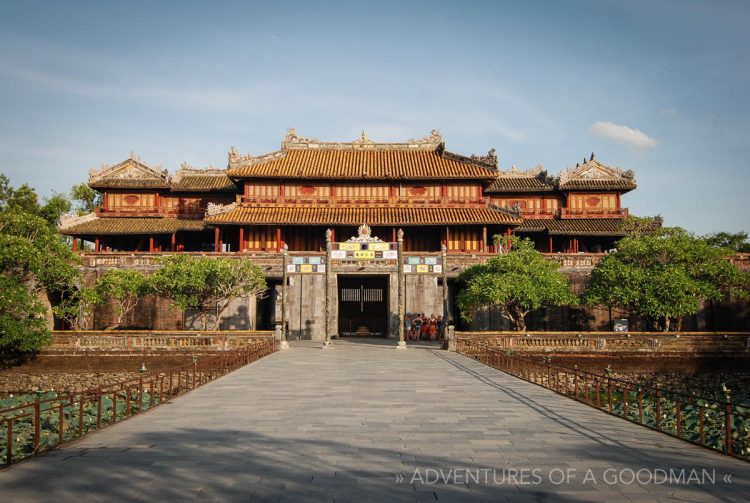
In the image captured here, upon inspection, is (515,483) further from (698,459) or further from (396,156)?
(396,156)

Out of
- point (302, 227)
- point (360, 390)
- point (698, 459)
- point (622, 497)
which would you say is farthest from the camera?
point (302, 227)

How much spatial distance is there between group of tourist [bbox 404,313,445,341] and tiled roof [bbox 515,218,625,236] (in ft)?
38.3

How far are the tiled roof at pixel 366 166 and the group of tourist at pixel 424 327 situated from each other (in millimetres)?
11677

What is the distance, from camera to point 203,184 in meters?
48.0

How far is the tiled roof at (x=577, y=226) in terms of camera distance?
44219mm

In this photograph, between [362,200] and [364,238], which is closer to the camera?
[364,238]

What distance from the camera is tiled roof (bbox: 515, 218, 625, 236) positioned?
44219 mm

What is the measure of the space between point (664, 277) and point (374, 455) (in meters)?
25.7

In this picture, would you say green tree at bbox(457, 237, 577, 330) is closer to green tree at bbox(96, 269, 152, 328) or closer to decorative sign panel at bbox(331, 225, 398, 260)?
decorative sign panel at bbox(331, 225, 398, 260)

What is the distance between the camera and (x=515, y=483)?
781 cm

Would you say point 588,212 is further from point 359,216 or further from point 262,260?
point 262,260

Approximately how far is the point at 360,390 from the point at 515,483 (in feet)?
29.3

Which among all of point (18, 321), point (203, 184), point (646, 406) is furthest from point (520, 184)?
point (18, 321)

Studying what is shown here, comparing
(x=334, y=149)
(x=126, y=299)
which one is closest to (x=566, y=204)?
(x=334, y=149)
